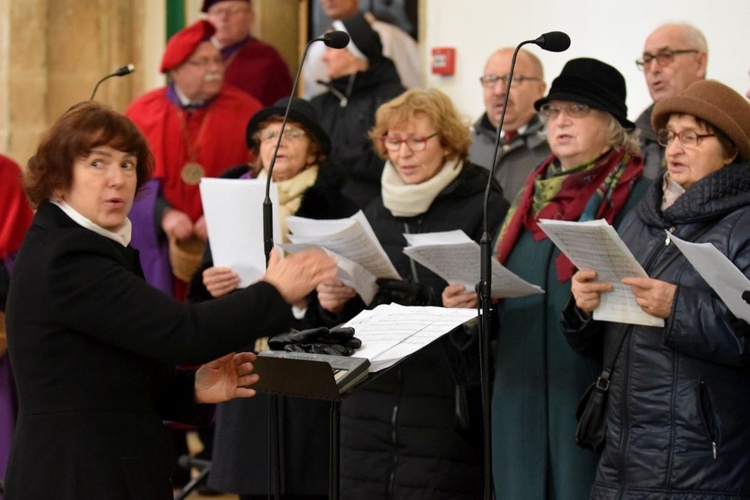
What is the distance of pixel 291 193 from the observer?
450 cm

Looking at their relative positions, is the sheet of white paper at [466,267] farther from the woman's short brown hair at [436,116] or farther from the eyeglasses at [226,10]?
the eyeglasses at [226,10]

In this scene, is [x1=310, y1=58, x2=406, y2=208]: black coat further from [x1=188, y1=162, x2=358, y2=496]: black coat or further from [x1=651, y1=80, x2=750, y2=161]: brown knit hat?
[x1=651, y1=80, x2=750, y2=161]: brown knit hat

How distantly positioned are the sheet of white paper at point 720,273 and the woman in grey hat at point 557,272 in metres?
0.76

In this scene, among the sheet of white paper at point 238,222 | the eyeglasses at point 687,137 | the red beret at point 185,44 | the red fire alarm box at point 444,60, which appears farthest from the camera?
the red fire alarm box at point 444,60

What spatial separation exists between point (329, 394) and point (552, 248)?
1280 millimetres

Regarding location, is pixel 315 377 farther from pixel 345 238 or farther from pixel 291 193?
pixel 291 193

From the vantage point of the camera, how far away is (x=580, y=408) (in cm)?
360

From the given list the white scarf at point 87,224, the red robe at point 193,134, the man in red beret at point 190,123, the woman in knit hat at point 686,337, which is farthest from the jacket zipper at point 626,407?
the red robe at point 193,134

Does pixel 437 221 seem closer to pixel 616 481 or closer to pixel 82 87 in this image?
pixel 616 481

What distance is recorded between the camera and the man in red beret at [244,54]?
6.65m

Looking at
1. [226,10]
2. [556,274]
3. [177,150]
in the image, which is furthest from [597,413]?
[226,10]

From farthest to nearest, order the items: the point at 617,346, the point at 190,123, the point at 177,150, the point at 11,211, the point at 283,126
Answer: the point at 190,123 < the point at 177,150 < the point at 11,211 < the point at 283,126 < the point at 617,346

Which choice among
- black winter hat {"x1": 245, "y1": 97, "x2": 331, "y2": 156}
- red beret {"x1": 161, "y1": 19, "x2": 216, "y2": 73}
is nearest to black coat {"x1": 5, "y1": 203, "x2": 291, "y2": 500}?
black winter hat {"x1": 245, "y1": 97, "x2": 331, "y2": 156}

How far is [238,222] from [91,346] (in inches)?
61.8
